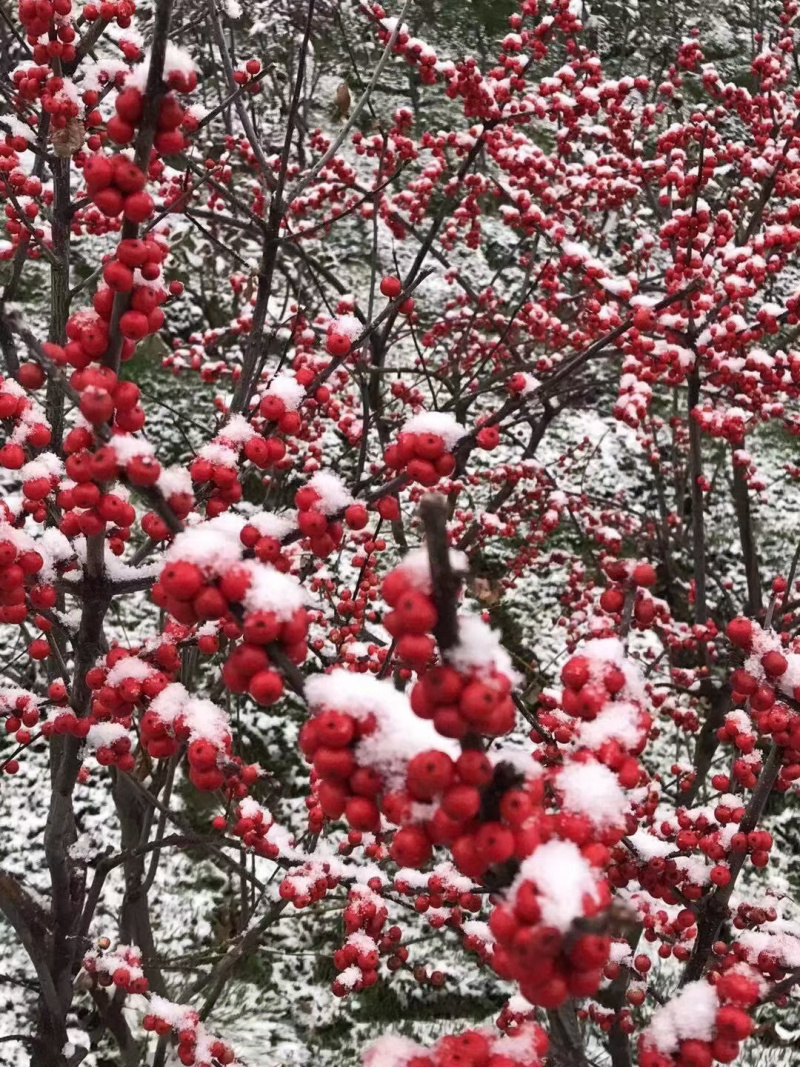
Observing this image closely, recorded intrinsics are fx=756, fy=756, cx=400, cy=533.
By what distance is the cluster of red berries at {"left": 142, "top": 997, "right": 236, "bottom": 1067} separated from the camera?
2.90m

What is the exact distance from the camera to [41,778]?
5.98 metres

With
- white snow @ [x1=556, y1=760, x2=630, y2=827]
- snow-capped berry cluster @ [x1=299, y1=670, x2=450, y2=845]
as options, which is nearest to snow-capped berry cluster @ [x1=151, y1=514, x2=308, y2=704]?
snow-capped berry cluster @ [x1=299, y1=670, x2=450, y2=845]

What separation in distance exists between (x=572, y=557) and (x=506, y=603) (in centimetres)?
109

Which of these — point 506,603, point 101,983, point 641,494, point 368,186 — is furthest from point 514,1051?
point 368,186

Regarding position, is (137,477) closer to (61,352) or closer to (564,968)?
(61,352)

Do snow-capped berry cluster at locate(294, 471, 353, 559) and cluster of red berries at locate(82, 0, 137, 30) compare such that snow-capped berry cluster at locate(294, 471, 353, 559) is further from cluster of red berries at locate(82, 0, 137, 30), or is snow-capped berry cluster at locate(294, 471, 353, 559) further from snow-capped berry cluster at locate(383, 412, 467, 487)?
cluster of red berries at locate(82, 0, 137, 30)

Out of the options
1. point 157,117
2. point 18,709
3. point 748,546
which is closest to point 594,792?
point 157,117

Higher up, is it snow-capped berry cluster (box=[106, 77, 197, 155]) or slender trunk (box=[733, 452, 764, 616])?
slender trunk (box=[733, 452, 764, 616])

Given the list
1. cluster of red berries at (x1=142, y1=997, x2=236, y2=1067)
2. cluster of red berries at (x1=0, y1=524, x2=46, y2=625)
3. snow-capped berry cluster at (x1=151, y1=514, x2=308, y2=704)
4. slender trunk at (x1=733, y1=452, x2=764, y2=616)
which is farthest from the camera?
slender trunk at (x1=733, y1=452, x2=764, y2=616)

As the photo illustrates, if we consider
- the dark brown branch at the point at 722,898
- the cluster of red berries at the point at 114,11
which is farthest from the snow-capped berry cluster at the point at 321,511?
the cluster of red berries at the point at 114,11

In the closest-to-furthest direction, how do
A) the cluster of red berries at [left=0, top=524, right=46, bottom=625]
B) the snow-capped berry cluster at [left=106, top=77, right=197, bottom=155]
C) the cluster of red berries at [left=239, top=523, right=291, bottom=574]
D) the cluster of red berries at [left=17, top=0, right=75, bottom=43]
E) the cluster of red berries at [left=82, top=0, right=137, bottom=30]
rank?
the snow-capped berry cluster at [left=106, top=77, right=197, bottom=155], the cluster of red berries at [left=239, top=523, right=291, bottom=574], the cluster of red berries at [left=0, top=524, right=46, bottom=625], the cluster of red berries at [left=17, top=0, right=75, bottom=43], the cluster of red berries at [left=82, top=0, right=137, bottom=30]

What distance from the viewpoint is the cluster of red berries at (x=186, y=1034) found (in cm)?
290

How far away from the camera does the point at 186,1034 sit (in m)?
2.91

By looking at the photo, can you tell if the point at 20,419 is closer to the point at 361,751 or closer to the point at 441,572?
the point at 361,751
